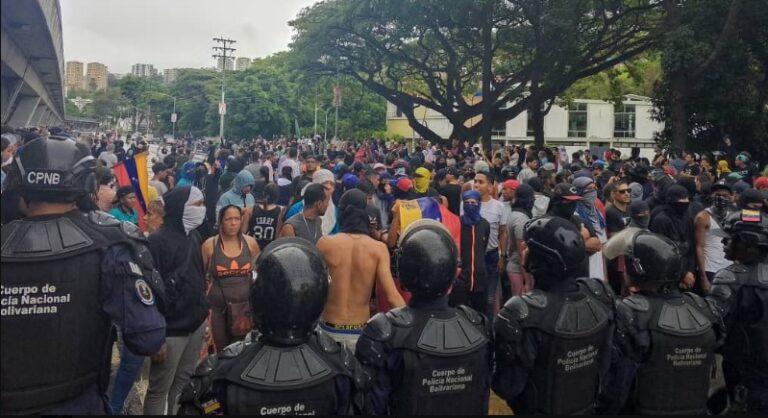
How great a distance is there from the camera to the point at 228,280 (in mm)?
4805

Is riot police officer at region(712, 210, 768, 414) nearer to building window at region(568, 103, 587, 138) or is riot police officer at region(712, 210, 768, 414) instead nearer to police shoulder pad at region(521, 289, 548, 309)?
police shoulder pad at region(521, 289, 548, 309)

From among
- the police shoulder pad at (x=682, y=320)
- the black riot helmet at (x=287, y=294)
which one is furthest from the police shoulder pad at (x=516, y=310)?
the black riot helmet at (x=287, y=294)

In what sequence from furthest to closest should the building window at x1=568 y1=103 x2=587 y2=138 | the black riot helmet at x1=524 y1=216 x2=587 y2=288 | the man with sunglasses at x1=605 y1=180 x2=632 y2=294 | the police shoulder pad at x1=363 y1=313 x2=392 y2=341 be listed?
1. the building window at x1=568 y1=103 x2=587 y2=138
2. the man with sunglasses at x1=605 y1=180 x2=632 y2=294
3. the black riot helmet at x1=524 y1=216 x2=587 y2=288
4. the police shoulder pad at x1=363 y1=313 x2=392 y2=341

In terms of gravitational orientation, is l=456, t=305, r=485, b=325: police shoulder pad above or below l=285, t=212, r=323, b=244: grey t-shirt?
below

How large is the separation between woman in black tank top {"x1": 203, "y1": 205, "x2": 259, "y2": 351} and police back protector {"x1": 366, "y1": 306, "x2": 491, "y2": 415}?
75.8 inches

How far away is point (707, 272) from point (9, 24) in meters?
6.15

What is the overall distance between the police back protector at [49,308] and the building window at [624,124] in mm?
58102

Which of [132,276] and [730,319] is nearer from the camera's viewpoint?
[132,276]

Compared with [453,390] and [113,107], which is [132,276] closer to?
[453,390]

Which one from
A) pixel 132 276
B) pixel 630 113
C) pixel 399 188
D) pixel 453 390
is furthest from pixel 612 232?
pixel 630 113

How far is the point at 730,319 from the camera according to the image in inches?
167

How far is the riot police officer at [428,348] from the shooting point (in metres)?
3.08

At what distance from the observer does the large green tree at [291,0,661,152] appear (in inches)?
890

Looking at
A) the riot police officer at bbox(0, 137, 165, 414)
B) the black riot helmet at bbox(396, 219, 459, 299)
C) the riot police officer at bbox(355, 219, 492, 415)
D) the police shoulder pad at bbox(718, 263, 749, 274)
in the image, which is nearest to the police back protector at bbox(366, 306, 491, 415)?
the riot police officer at bbox(355, 219, 492, 415)
